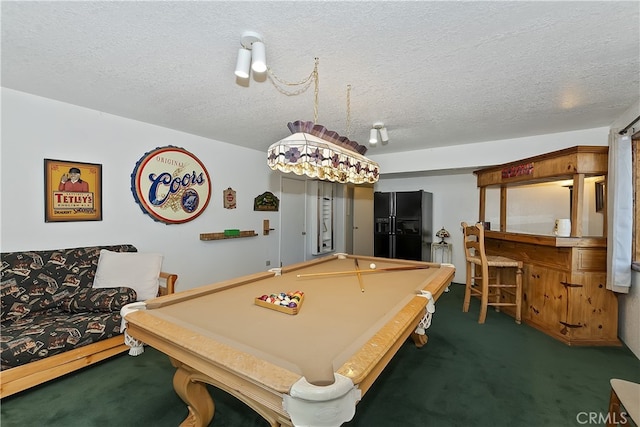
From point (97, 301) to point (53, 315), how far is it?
0.32 meters

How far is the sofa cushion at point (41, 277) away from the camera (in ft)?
7.06

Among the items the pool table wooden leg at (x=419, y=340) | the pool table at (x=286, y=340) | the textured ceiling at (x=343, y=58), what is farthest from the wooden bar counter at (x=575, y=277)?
the pool table at (x=286, y=340)

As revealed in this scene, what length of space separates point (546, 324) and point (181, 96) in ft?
14.1

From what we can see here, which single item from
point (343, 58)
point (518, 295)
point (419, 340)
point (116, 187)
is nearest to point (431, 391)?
point (419, 340)

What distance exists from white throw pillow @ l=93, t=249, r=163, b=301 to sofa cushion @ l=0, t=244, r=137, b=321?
105mm

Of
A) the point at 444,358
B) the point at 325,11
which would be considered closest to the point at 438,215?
the point at 444,358

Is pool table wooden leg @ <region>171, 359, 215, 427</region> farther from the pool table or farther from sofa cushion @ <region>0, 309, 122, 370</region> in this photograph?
sofa cushion @ <region>0, 309, 122, 370</region>

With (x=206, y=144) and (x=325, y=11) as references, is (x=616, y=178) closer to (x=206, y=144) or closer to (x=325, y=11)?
(x=325, y=11)

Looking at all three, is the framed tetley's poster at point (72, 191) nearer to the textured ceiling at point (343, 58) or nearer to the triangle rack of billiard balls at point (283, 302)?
the textured ceiling at point (343, 58)

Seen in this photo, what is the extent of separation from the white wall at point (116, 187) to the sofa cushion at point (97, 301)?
62 cm

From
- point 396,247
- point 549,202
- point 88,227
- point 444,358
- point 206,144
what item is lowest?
point 444,358

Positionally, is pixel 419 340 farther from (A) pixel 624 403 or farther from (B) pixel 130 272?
(B) pixel 130 272

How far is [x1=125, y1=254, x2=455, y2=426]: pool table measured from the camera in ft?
2.88

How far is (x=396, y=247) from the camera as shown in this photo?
4852mm
